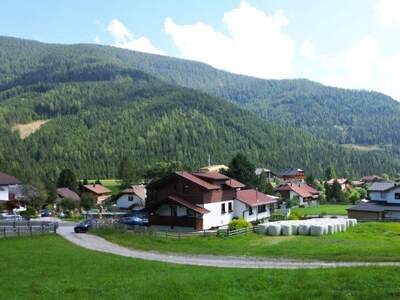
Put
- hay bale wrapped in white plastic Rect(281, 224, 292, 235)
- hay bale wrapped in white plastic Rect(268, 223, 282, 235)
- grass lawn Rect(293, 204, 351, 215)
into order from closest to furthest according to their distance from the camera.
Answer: hay bale wrapped in white plastic Rect(268, 223, 282, 235) → hay bale wrapped in white plastic Rect(281, 224, 292, 235) → grass lawn Rect(293, 204, 351, 215)

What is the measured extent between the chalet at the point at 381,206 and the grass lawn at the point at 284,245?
78.0ft

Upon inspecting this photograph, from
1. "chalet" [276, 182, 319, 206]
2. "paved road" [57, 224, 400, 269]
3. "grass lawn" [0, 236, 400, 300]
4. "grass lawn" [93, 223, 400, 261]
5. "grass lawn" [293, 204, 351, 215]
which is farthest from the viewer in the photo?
"chalet" [276, 182, 319, 206]

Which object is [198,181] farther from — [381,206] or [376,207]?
[381,206]

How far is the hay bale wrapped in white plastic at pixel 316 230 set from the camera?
51938mm

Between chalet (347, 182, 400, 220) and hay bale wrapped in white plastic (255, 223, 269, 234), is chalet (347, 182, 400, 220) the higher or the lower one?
the higher one

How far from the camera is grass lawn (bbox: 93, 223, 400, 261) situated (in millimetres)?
33750

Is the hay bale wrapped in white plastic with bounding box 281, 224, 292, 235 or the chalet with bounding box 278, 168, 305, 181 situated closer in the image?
the hay bale wrapped in white plastic with bounding box 281, 224, 292, 235

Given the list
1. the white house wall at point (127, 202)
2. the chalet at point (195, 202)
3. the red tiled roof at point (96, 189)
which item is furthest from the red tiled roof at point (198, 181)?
the red tiled roof at point (96, 189)

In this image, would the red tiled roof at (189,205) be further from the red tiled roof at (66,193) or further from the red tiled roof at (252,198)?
the red tiled roof at (66,193)

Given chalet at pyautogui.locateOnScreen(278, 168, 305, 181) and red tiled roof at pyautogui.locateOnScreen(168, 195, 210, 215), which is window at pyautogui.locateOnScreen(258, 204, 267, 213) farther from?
chalet at pyautogui.locateOnScreen(278, 168, 305, 181)

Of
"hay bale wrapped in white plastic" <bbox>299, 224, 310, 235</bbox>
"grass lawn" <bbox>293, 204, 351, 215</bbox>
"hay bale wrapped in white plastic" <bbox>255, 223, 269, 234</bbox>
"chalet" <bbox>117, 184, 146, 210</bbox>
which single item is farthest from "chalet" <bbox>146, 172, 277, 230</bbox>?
"chalet" <bbox>117, 184, 146, 210</bbox>

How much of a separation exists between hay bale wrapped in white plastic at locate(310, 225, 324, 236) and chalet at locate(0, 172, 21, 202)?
53812 mm

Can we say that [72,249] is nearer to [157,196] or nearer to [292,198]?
[157,196]

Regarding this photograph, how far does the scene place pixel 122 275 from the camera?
24766 mm
